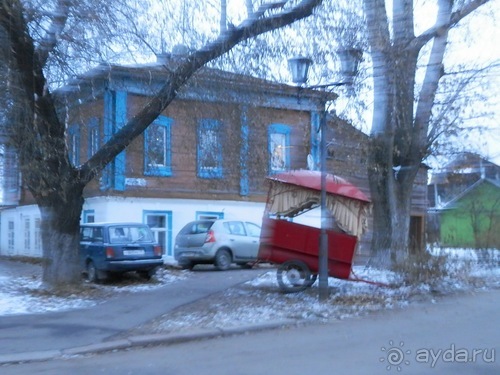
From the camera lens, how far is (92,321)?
39.1ft

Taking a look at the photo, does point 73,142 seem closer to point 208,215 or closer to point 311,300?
point 311,300

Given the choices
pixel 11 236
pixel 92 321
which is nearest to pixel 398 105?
pixel 92 321

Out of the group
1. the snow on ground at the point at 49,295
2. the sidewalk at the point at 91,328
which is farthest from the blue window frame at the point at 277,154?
the snow on ground at the point at 49,295

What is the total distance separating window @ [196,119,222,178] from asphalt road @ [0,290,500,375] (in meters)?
5.07

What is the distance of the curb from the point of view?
952cm

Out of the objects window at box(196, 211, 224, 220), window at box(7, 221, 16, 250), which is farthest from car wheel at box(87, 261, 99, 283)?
window at box(7, 221, 16, 250)

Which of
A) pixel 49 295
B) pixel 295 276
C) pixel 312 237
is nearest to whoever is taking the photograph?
pixel 49 295

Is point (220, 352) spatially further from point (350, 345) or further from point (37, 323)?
point (37, 323)

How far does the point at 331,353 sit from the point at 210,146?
6.99m

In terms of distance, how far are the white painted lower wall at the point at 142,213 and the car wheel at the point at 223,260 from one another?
12.1 feet

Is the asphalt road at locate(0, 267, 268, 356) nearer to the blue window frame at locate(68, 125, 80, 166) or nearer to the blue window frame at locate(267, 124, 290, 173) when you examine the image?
the blue window frame at locate(267, 124, 290, 173)

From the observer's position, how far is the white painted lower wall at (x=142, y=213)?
2275 centimetres

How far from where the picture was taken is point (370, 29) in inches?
576

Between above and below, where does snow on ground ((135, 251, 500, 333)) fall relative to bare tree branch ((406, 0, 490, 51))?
below
